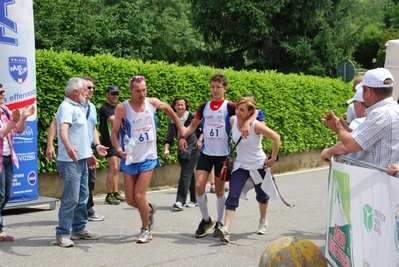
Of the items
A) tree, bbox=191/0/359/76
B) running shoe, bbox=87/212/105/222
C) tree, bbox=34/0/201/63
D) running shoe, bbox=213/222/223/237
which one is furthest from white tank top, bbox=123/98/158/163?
tree, bbox=34/0/201/63

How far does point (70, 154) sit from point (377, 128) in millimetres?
3658

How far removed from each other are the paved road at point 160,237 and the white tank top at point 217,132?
1.11 m

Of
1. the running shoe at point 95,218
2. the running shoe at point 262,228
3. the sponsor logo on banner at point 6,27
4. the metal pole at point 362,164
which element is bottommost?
the running shoe at point 95,218

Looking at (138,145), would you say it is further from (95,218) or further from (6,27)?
(6,27)

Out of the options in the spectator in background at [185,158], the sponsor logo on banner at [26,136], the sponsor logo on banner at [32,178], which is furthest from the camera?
the spectator in background at [185,158]

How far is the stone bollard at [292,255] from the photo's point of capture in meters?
6.20

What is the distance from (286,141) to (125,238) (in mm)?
9983

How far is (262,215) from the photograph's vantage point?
30.5 feet

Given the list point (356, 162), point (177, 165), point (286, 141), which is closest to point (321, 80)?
point (286, 141)

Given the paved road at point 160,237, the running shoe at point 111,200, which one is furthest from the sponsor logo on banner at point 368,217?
the running shoe at point 111,200

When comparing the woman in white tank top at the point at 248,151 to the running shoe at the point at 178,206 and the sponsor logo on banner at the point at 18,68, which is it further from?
the sponsor logo on banner at the point at 18,68

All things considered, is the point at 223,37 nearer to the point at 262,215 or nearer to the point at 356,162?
the point at 262,215

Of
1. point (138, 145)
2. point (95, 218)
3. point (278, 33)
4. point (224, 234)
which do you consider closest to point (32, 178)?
point (95, 218)

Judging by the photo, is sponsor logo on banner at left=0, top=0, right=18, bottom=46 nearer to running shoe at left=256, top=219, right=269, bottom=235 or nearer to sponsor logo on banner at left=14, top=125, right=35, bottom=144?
sponsor logo on banner at left=14, top=125, right=35, bottom=144
